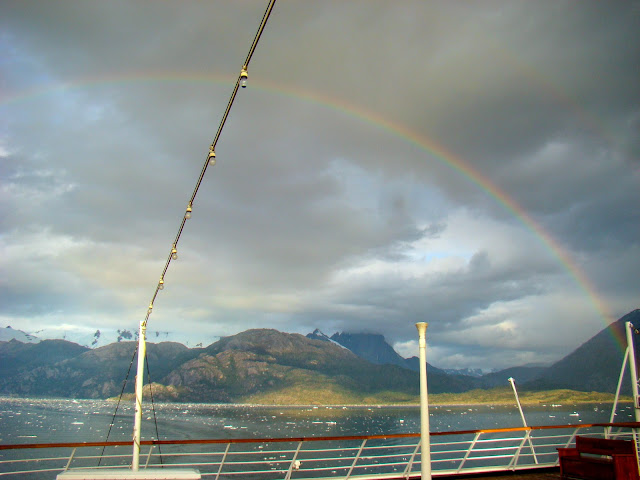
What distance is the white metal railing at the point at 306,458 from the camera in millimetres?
11289

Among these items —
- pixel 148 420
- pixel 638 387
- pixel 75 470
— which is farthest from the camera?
pixel 148 420

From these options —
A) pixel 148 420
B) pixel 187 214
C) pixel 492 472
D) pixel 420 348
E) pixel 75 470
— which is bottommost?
pixel 148 420

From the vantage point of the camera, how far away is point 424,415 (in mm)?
8438

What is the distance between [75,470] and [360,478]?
6995 mm

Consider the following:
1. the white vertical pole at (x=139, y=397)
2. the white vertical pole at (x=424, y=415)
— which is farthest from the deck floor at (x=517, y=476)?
the white vertical pole at (x=139, y=397)

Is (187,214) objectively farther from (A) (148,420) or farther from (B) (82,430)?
(A) (148,420)

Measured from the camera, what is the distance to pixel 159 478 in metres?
8.23

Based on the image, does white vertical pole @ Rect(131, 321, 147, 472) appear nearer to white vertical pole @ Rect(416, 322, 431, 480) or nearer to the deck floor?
white vertical pole @ Rect(416, 322, 431, 480)

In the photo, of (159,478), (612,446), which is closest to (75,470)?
(159,478)

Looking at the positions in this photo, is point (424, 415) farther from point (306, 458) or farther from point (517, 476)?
point (306, 458)

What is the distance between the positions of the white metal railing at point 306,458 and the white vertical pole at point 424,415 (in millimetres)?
633

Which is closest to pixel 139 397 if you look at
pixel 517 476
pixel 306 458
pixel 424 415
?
pixel 424 415

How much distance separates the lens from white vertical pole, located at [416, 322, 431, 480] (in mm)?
8094

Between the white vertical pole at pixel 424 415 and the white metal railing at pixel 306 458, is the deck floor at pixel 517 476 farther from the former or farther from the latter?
the white vertical pole at pixel 424 415
